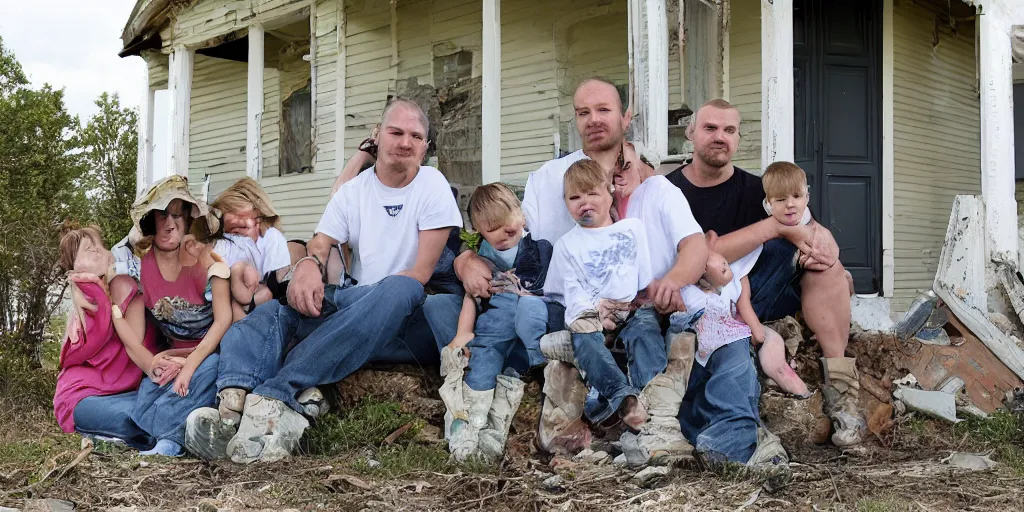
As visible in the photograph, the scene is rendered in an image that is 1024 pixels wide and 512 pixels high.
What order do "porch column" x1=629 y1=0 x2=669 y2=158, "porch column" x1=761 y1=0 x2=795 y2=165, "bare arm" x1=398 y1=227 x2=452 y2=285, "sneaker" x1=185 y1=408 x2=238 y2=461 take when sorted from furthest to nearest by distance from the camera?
"porch column" x1=629 y1=0 x2=669 y2=158 → "porch column" x1=761 y1=0 x2=795 y2=165 → "bare arm" x1=398 y1=227 x2=452 y2=285 → "sneaker" x1=185 y1=408 x2=238 y2=461

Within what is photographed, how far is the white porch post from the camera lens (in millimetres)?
10562

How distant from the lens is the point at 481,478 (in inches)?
146

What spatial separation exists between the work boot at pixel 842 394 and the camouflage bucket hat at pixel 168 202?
135 inches

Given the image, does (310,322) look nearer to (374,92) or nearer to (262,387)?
(262,387)

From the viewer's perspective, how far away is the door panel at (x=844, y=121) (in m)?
7.90

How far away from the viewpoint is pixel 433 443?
4477 mm

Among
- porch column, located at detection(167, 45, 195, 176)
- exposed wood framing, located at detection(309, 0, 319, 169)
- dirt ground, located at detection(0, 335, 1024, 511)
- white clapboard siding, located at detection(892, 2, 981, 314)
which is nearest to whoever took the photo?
dirt ground, located at detection(0, 335, 1024, 511)

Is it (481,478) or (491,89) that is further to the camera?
(491,89)

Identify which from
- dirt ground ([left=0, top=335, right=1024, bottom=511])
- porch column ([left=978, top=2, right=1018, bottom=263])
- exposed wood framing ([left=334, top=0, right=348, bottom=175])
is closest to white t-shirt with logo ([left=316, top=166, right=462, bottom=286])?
dirt ground ([left=0, top=335, right=1024, bottom=511])

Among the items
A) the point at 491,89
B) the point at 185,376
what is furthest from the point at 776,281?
the point at 491,89

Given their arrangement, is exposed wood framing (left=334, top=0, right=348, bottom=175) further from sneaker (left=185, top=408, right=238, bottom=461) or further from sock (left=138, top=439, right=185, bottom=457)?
sneaker (left=185, top=408, right=238, bottom=461)

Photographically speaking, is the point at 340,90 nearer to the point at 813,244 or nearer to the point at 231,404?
the point at 231,404

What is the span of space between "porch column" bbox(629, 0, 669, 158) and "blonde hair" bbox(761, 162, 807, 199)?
2.08m

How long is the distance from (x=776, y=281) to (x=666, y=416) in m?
1.12
